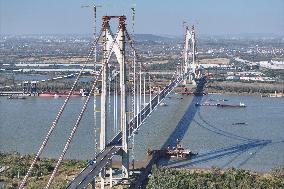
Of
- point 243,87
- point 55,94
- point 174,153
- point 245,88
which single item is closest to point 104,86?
point 174,153

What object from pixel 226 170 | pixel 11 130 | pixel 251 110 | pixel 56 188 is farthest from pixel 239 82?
pixel 56 188

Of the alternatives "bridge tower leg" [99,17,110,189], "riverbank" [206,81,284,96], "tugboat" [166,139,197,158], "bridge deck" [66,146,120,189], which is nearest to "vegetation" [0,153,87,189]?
"bridge deck" [66,146,120,189]

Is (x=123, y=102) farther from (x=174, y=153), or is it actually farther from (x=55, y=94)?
(x=55, y=94)

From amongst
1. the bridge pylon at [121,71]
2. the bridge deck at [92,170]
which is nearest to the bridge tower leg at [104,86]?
the bridge pylon at [121,71]

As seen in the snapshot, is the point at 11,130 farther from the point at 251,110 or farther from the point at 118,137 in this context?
the point at 251,110

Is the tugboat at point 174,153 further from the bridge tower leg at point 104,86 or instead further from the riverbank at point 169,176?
the bridge tower leg at point 104,86

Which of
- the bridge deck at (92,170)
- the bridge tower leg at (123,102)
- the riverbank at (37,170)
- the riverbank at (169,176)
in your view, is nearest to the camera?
the bridge deck at (92,170)
